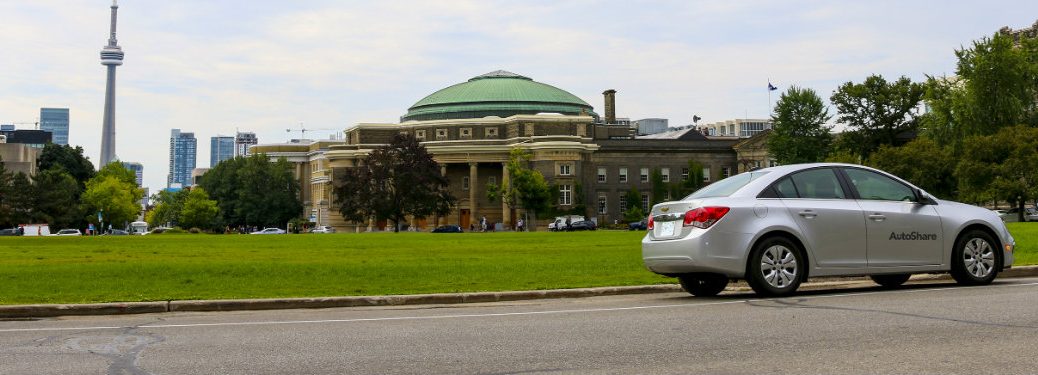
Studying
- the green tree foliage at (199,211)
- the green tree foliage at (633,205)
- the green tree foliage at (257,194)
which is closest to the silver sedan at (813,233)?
the green tree foliage at (633,205)

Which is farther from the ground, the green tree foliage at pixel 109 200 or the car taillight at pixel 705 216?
the green tree foliage at pixel 109 200

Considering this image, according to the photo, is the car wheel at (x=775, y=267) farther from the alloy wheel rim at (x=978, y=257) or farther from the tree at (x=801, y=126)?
the tree at (x=801, y=126)

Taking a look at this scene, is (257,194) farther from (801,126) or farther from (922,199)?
(922,199)

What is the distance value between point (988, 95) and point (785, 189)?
3044 inches

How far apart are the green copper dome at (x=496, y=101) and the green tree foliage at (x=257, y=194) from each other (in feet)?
67.9

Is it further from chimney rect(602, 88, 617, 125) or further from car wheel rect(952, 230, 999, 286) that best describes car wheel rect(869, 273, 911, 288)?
chimney rect(602, 88, 617, 125)

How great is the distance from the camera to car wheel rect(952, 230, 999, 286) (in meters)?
15.6

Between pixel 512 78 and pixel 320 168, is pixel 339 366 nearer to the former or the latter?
pixel 512 78

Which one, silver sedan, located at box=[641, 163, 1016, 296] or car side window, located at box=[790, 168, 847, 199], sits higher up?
car side window, located at box=[790, 168, 847, 199]

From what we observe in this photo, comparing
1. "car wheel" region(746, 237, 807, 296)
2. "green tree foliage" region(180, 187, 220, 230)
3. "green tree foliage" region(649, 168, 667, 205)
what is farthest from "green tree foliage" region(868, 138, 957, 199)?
"green tree foliage" region(180, 187, 220, 230)

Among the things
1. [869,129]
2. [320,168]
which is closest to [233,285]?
[869,129]

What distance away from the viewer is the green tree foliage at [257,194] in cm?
15188

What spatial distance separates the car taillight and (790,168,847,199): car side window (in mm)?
1342

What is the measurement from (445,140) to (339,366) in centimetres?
12337
